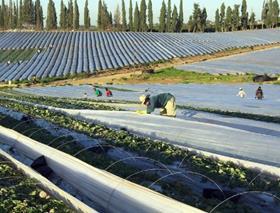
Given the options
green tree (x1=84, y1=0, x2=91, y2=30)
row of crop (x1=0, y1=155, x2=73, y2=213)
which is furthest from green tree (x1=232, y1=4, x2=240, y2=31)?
row of crop (x1=0, y1=155, x2=73, y2=213)

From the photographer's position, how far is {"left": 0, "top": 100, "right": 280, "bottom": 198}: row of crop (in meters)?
8.83

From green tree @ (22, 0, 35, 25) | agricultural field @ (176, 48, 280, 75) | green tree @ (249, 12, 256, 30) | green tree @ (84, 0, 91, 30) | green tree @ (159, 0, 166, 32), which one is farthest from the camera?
green tree @ (22, 0, 35, 25)

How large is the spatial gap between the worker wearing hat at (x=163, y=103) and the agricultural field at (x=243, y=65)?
34573mm

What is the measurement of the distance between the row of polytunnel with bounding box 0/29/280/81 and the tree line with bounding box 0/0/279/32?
57.6 ft

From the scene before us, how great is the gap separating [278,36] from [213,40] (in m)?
13.3

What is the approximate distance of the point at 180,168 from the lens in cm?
980

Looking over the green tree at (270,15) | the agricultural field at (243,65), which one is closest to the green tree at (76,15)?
the green tree at (270,15)

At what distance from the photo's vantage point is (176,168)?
9.73 metres

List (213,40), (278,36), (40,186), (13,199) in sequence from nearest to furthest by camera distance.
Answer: (13,199), (40,186), (213,40), (278,36)

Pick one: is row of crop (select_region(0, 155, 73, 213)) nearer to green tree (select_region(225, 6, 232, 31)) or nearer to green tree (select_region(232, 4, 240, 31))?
green tree (select_region(225, 6, 232, 31))

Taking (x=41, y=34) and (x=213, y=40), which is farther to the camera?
(x=41, y=34)

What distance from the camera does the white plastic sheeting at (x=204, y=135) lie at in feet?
37.4

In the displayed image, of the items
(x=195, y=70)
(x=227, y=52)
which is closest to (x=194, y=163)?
(x=195, y=70)

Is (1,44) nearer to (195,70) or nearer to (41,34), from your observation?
(41,34)
